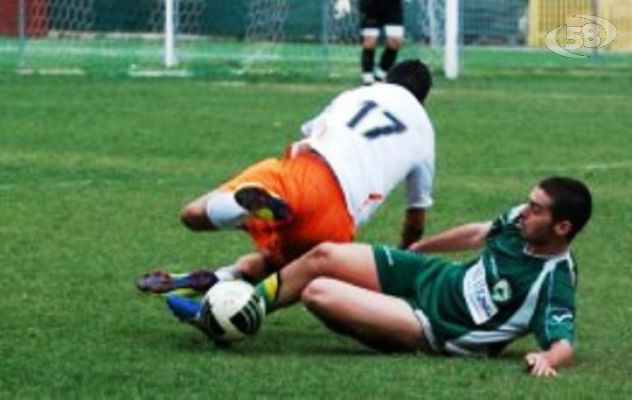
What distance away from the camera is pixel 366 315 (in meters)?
7.52

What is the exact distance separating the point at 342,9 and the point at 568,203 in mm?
26609

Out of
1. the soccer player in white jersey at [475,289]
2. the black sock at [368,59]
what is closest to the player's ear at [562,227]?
the soccer player in white jersey at [475,289]

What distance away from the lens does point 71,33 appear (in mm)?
34438

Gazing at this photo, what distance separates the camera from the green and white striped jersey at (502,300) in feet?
24.1

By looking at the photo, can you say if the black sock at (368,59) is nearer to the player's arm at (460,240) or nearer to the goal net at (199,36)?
the goal net at (199,36)

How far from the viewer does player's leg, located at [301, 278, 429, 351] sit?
7496 mm

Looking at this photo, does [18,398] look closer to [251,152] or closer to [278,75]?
[251,152]

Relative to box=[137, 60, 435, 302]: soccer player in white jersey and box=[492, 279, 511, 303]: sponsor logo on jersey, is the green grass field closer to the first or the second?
box=[492, 279, 511, 303]: sponsor logo on jersey

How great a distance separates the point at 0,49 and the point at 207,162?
19487 mm

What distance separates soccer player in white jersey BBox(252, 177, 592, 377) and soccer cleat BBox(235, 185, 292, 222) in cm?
21

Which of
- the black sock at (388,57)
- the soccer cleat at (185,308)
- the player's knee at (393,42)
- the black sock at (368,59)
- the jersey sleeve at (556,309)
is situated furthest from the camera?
the player's knee at (393,42)

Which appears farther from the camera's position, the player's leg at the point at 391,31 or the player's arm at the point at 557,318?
the player's leg at the point at 391,31

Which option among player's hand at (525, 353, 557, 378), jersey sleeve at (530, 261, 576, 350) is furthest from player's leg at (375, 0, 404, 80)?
player's hand at (525, 353, 557, 378)

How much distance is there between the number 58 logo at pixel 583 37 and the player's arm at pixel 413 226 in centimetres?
2711
